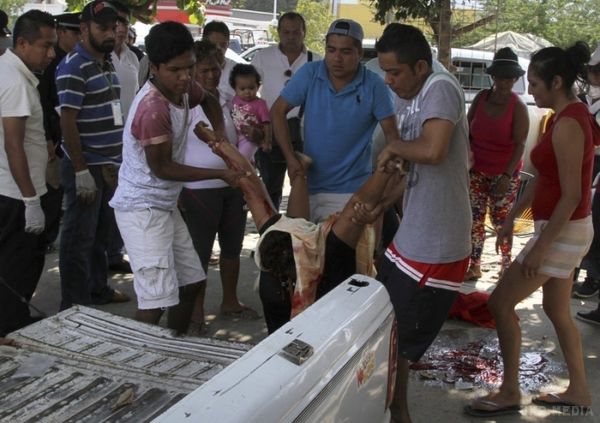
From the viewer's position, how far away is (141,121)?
310cm

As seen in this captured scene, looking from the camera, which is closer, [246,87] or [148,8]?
[246,87]

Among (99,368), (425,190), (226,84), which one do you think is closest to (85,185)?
(226,84)

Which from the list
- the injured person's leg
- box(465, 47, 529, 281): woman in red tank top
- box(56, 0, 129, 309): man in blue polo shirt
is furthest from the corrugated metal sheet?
box(465, 47, 529, 281): woman in red tank top

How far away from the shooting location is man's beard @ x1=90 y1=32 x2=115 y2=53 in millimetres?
4375

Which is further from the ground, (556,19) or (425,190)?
(556,19)

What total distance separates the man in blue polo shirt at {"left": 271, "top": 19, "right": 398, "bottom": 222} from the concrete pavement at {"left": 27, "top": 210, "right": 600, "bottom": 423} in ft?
3.90

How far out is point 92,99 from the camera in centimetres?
440

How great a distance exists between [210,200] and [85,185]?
2.68 ft

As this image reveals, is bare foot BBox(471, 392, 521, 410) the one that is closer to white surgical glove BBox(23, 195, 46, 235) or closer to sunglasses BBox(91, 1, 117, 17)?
white surgical glove BBox(23, 195, 46, 235)

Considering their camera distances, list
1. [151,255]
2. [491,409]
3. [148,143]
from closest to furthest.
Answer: [148,143]
[151,255]
[491,409]

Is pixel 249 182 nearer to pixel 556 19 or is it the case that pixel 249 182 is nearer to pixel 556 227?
pixel 556 227

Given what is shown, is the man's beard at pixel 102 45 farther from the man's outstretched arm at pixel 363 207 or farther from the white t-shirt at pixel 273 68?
the man's outstretched arm at pixel 363 207

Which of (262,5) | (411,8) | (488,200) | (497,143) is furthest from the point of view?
(262,5)

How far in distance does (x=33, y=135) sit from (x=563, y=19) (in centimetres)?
2622
